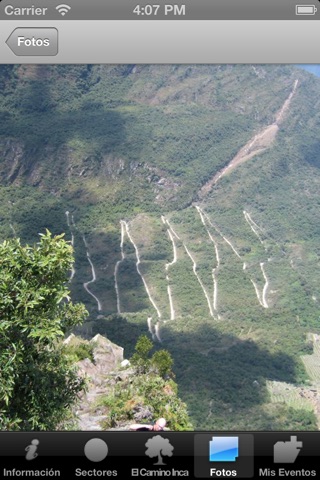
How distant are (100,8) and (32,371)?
5.07 m

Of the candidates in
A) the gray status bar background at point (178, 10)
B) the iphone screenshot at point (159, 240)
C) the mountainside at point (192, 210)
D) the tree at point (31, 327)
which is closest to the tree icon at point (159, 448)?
the iphone screenshot at point (159, 240)

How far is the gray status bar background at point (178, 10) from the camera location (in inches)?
184

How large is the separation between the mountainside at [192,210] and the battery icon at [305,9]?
103 ft

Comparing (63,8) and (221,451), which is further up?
(63,8)

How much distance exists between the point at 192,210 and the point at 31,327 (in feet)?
276

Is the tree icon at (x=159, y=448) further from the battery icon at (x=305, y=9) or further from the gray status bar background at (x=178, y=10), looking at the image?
the battery icon at (x=305, y=9)

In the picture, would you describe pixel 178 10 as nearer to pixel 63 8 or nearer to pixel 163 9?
pixel 163 9

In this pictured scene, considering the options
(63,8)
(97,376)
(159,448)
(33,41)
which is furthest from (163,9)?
(97,376)

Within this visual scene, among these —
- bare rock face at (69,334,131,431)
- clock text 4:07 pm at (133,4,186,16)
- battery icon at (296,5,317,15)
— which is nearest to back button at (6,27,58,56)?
clock text 4:07 pm at (133,4,186,16)

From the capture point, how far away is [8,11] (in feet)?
15.4

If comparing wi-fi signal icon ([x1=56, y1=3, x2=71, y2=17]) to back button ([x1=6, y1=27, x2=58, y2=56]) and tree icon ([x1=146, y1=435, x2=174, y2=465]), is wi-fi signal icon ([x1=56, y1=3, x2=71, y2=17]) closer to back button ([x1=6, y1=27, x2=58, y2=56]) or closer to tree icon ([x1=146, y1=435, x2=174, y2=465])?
back button ([x1=6, y1=27, x2=58, y2=56])

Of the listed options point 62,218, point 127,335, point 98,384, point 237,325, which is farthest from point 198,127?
point 98,384

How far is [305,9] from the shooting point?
4684 mm

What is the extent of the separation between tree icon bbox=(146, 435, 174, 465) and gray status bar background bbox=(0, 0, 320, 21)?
11.1 feet
